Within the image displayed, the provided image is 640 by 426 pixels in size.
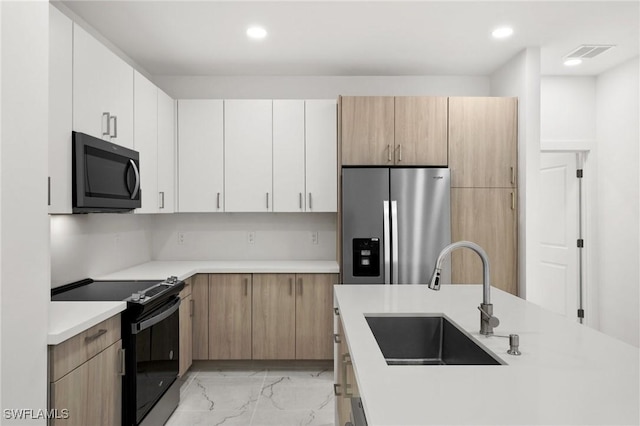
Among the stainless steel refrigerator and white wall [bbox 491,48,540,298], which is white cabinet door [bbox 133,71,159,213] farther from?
white wall [bbox 491,48,540,298]

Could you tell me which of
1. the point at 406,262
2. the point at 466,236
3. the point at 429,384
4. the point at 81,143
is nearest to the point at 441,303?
the point at 429,384

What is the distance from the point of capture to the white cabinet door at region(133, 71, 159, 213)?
289cm

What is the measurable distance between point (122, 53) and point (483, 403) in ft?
11.9

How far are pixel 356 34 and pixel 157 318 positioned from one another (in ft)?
7.76

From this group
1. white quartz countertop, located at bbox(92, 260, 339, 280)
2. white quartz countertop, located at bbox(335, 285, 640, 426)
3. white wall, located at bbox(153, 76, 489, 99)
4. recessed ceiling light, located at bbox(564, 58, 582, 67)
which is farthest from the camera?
white wall, located at bbox(153, 76, 489, 99)

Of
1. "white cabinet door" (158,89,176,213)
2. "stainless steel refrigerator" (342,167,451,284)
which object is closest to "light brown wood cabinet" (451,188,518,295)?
"stainless steel refrigerator" (342,167,451,284)

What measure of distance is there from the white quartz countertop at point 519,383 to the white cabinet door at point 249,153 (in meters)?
2.21

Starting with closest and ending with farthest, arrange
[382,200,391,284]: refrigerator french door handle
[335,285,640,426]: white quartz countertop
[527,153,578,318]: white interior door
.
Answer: [335,285,640,426]: white quartz countertop < [382,200,391,284]: refrigerator french door handle < [527,153,578,318]: white interior door

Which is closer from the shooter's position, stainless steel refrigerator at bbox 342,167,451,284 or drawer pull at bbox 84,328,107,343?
drawer pull at bbox 84,328,107,343

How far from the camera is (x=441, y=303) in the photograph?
200 cm

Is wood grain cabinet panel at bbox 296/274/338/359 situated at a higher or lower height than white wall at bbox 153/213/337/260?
lower

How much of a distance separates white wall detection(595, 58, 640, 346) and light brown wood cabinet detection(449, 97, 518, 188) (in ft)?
3.69

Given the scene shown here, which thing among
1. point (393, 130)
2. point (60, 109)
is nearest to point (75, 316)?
point (60, 109)

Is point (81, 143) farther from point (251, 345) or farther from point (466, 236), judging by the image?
point (466, 236)
